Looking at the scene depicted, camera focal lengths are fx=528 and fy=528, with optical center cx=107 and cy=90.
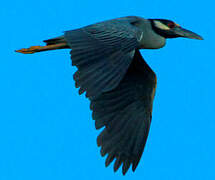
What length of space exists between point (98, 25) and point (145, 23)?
610 mm

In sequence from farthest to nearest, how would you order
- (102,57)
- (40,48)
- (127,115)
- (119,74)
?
(127,115)
(40,48)
(102,57)
(119,74)

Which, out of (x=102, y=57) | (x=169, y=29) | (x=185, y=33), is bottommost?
(x=102, y=57)

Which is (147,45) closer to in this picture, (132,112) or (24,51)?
(132,112)

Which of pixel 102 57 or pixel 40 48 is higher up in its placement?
pixel 40 48

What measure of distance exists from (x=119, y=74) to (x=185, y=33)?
1279mm

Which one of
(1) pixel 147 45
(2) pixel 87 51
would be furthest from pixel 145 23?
(2) pixel 87 51

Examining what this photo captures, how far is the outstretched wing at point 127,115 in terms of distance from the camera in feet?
18.3

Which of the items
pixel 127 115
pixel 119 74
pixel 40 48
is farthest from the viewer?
pixel 127 115

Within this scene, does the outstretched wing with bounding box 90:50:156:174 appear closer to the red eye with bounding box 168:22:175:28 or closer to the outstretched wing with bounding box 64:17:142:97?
the red eye with bounding box 168:22:175:28

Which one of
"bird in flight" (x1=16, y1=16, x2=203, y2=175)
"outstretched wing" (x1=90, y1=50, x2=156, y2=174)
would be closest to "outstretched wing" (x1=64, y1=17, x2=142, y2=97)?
"bird in flight" (x1=16, y1=16, x2=203, y2=175)

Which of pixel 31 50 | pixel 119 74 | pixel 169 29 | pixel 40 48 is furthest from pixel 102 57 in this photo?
pixel 169 29

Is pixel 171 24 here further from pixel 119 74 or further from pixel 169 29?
pixel 119 74

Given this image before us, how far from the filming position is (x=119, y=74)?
16.0ft

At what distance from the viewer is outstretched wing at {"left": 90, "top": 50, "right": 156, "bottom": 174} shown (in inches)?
219
